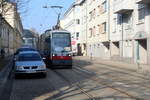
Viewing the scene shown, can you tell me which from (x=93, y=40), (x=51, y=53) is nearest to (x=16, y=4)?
(x=51, y=53)

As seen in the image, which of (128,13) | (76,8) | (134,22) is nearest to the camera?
(134,22)

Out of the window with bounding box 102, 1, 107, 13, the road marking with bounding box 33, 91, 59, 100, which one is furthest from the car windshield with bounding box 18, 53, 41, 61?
the window with bounding box 102, 1, 107, 13

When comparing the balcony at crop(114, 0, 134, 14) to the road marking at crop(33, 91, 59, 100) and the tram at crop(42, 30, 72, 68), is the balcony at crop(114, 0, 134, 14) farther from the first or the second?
the road marking at crop(33, 91, 59, 100)

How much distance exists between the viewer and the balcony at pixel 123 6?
3738cm

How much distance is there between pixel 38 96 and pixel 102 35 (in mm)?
40534

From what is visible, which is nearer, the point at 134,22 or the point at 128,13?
the point at 134,22

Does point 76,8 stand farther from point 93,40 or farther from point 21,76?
point 21,76

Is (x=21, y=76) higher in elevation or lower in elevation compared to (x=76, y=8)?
lower

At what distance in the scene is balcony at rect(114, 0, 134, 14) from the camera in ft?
123

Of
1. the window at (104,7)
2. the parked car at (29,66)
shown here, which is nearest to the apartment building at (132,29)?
the window at (104,7)

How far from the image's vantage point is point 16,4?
34.2 m

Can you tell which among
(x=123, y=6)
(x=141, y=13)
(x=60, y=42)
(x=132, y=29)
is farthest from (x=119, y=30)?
(x=60, y=42)

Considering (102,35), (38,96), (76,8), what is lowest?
(38,96)

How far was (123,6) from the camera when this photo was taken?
38156mm
